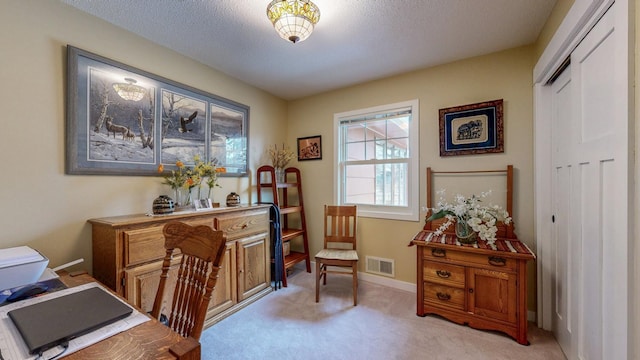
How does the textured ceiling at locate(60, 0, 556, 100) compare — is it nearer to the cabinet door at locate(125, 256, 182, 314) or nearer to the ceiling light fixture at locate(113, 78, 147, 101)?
the ceiling light fixture at locate(113, 78, 147, 101)

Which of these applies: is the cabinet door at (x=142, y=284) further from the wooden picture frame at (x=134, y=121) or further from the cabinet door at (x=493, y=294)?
the cabinet door at (x=493, y=294)

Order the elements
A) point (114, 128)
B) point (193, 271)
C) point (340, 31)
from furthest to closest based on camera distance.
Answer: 1. point (340, 31)
2. point (114, 128)
3. point (193, 271)

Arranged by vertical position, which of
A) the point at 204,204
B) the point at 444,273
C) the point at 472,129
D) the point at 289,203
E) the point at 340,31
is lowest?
the point at 444,273

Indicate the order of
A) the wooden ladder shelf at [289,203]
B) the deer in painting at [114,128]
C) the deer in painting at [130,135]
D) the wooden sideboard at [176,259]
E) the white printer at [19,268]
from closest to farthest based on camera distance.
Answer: the white printer at [19,268] < the wooden sideboard at [176,259] < the deer in painting at [114,128] < the deer in painting at [130,135] < the wooden ladder shelf at [289,203]

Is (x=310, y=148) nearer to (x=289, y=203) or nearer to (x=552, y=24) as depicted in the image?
(x=289, y=203)

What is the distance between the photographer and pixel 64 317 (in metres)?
0.92

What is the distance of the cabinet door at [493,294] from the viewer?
1.92m

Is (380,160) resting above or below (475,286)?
above

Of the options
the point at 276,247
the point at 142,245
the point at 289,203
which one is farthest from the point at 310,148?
the point at 142,245

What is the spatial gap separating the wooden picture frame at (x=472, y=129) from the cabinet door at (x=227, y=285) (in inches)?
94.8

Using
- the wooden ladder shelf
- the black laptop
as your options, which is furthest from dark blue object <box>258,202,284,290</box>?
the black laptop

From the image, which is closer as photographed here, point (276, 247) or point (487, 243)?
point (487, 243)

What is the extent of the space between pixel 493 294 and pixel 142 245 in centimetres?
272

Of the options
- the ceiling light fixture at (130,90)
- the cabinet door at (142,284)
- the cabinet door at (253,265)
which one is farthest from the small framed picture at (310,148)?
the cabinet door at (142,284)
